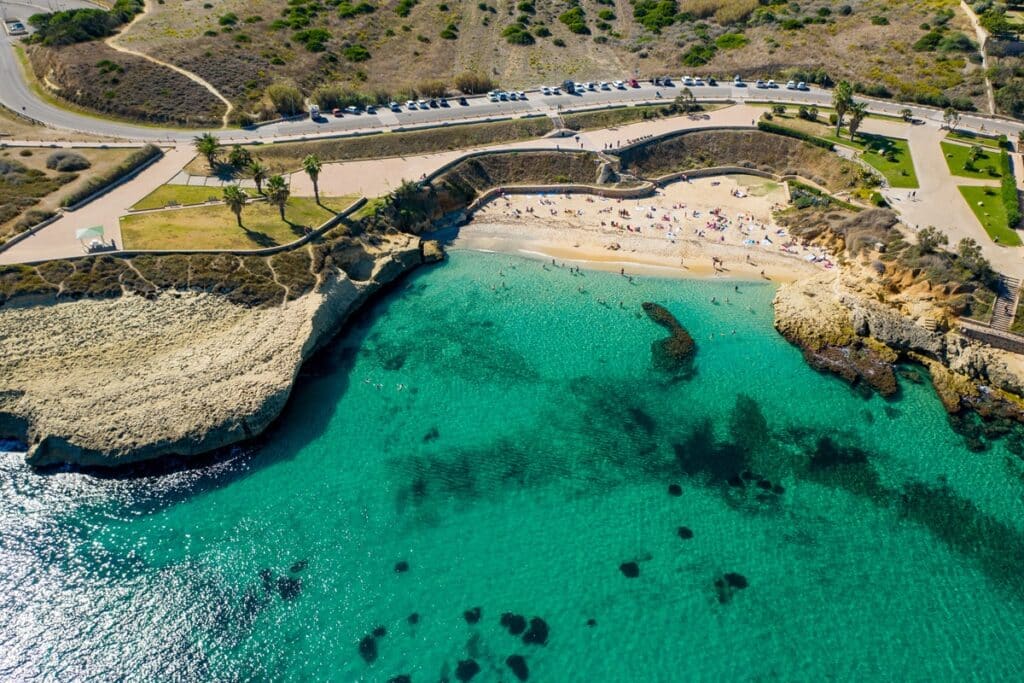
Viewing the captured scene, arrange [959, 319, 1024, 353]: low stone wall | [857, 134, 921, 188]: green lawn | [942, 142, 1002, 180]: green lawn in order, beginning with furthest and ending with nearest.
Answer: [857, 134, 921, 188]: green lawn
[942, 142, 1002, 180]: green lawn
[959, 319, 1024, 353]: low stone wall

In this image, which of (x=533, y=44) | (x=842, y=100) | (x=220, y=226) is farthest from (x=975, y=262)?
(x=533, y=44)

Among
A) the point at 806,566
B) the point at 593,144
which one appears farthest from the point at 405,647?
the point at 593,144

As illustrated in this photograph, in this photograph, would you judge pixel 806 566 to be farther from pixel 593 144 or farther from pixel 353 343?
pixel 593 144

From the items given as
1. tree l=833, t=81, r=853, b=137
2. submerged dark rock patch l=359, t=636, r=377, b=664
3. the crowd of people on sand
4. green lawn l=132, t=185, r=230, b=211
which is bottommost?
submerged dark rock patch l=359, t=636, r=377, b=664

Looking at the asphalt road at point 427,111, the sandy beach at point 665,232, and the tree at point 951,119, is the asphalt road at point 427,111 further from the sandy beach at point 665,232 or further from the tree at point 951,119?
the sandy beach at point 665,232

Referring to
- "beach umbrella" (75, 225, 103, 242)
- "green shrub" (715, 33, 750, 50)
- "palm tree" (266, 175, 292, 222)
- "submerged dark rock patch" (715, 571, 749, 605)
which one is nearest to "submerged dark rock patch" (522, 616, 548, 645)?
"submerged dark rock patch" (715, 571, 749, 605)

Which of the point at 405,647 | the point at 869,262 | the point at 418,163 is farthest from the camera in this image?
the point at 418,163

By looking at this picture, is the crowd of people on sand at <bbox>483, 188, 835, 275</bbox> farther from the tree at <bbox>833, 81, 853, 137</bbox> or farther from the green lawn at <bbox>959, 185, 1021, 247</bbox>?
the tree at <bbox>833, 81, 853, 137</bbox>
